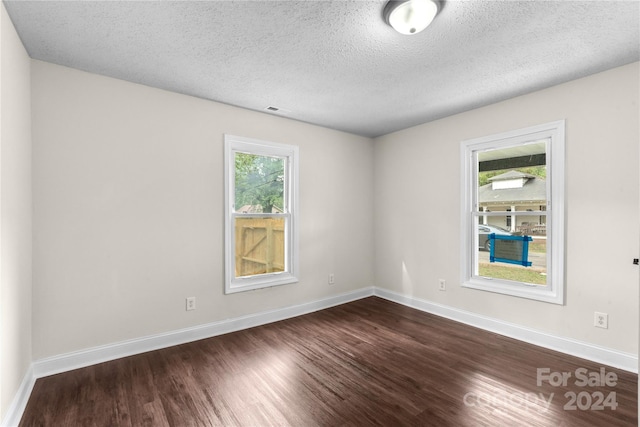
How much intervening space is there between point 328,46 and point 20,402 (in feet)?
10.5

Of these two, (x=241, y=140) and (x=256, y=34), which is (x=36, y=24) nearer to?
(x=256, y=34)

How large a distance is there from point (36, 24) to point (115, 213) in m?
1.42

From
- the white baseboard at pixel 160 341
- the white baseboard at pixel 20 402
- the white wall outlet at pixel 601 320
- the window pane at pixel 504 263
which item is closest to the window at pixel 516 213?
the window pane at pixel 504 263

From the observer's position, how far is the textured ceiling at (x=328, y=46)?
1.78 meters

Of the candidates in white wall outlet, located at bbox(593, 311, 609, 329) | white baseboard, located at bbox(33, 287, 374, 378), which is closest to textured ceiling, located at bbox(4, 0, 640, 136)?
white wall outlet, located at bbox(593, 311, 609, 329)

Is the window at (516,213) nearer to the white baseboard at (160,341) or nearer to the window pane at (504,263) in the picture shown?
the window pane at (504,263)

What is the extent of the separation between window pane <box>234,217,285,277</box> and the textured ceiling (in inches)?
Result: 56.4

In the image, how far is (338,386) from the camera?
222 centimetres

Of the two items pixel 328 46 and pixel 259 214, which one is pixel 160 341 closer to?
pixel 259 214

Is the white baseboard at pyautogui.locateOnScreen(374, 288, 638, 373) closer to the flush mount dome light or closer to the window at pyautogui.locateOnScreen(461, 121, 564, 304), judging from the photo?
the window at pyautogui.locateOnScreen(461, 121, 564, 304)

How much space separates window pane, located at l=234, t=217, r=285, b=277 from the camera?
342cm

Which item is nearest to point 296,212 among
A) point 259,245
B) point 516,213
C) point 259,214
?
point 259,214

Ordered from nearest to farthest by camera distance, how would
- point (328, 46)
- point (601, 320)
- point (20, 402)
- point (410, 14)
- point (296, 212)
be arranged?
1. point (410, 14)
2. point (20, 402)
3. point (328, 46)
4. point (601, 320)
5. point (296, 212)

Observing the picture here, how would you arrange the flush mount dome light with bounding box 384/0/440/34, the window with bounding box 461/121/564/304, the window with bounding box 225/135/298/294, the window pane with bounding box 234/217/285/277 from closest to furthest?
the flush mount dome light with bounding box 384/0/440/34
the window with bounding box 461/121/564/304
the window with bounding box 225/135/298/294
the window pane with bounding box 234/217/285/277
